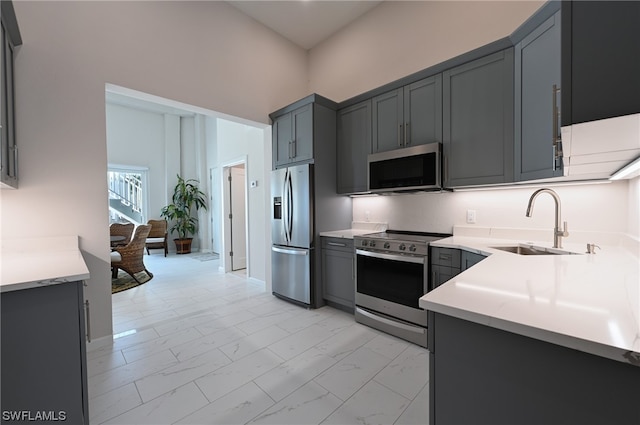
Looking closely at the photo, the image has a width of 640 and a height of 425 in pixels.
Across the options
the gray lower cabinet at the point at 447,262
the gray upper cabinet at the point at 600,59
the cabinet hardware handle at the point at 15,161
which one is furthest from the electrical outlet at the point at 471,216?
the cabinet hardware handle at the point at 15,161

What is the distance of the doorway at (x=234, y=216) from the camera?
5.22 m

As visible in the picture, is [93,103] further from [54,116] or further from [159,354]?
[159,354]

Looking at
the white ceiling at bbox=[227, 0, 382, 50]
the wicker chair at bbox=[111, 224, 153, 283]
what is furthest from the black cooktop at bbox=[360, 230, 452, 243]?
the wicker chair at bbox=[111, 224, 153, 283]

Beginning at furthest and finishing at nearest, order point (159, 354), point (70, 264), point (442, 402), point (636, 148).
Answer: point (159, 354), point (70, 264), point (636, 148), point (442, 402)

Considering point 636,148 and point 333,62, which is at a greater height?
point 333,62

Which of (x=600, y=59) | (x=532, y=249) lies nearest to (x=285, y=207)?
(x=532, y=249)

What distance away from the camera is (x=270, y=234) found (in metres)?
3.89

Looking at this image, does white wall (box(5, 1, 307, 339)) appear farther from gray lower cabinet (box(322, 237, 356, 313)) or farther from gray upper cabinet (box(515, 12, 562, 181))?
gray upper cabinet (box(515, 12, 562, 181))

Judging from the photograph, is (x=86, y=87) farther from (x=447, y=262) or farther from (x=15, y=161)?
(x=447, y=262)

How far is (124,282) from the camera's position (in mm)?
4488

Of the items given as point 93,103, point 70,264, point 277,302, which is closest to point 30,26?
point 93,103

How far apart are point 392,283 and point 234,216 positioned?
3667mm

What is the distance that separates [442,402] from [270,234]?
322 cm

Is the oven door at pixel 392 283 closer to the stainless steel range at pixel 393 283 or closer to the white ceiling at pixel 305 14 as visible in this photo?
the stainless steel range at pixel 393 283
